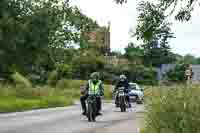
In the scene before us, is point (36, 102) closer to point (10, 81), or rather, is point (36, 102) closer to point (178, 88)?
point (10, 81)

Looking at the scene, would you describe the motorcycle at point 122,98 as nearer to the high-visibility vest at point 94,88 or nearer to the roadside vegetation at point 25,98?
the roadside vegetation at point 25,98

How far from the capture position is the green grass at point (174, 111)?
36.3 feet

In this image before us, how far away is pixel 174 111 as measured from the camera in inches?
456

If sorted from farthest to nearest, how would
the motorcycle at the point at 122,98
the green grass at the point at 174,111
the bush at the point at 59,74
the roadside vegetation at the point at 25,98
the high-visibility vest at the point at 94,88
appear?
the bush at the point at 59,74 < the roadside vegetation at the point at 25,98 < the motorcycle at the point at 122,98 < the high-visibility vest at the point at 94,88 < the green grass at the point at 174,111

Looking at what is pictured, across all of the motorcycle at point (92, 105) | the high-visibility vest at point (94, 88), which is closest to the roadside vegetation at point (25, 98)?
the motorcycle at point (92, 105)

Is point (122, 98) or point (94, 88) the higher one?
point (94, 88)

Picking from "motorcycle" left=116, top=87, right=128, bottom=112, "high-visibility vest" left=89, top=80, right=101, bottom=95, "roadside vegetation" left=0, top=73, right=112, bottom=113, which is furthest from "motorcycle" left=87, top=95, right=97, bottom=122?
"motorcycle" left=116, top=87, right=128, bottom=112

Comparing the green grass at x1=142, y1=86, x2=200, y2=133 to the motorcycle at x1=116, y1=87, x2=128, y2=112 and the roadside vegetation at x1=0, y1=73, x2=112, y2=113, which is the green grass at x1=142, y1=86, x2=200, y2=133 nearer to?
the roadside vegetation at x1=0, y1=73, x2=112, y2=113

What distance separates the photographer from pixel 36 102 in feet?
117

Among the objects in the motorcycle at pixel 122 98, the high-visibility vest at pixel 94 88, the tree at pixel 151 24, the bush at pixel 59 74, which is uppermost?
the tree at pixel 151 24

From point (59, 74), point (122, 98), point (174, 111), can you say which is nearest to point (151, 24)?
point (174, 111)

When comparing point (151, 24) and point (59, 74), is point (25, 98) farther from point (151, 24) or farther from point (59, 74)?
point (59, 74)

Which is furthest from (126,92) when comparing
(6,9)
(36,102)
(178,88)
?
(178,88)

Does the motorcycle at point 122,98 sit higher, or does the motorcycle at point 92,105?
the motorcycle at point 92,105
